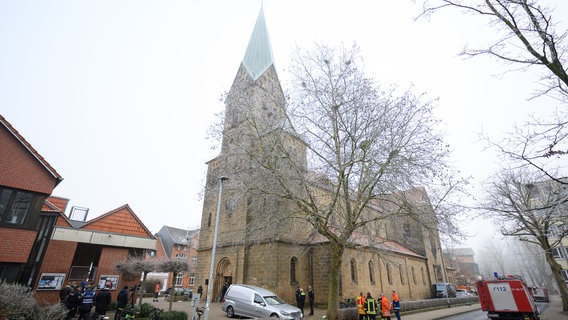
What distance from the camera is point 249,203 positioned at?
19.7 metres

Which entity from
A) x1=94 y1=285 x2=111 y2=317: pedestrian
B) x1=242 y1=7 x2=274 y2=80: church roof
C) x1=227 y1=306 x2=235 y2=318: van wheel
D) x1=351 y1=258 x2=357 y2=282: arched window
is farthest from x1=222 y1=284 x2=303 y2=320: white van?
x1=242 y1=7 x2=274 y2=80: church roof

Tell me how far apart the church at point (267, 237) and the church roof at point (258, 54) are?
0.38ft

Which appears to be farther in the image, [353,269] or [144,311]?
[353,269]

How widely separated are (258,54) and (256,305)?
999 inches

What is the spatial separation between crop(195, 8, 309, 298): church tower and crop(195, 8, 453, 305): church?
57 mm

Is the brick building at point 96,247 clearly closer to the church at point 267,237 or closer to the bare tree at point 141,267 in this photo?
the bare tree at point 141,267

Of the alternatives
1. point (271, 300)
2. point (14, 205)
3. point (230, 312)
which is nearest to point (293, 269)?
point (230, 312)

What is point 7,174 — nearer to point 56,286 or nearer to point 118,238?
point 56,286

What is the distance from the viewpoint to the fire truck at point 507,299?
576 inches

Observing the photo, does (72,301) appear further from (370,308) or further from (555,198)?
(555,198)

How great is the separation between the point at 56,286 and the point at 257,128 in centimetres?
1652

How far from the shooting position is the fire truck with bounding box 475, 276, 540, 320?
48.0ft

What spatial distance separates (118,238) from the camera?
70.7 feet

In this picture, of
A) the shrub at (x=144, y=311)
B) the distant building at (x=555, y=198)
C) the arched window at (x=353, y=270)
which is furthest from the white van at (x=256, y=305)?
the distant building at (x=555, y=198)
